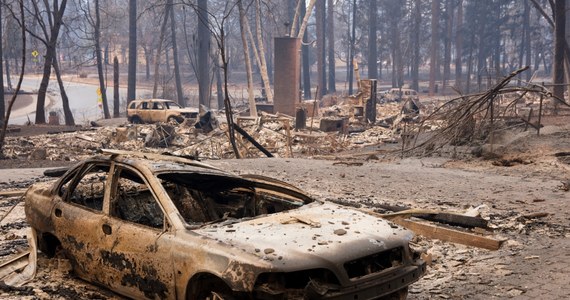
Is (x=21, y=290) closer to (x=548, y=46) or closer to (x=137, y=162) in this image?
(x=137, y=162)

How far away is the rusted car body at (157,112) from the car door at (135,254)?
27.8 metres

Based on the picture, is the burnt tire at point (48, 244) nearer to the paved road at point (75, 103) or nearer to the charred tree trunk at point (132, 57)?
the paved road at point (75, 103)

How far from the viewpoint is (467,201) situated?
1126cm

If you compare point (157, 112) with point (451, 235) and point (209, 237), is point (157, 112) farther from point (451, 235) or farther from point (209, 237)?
point (209, 237)

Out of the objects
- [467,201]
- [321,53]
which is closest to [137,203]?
[467,201]

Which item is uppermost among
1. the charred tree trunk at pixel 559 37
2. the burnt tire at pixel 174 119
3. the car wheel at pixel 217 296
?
the charred tree trunk at pixel 559 37

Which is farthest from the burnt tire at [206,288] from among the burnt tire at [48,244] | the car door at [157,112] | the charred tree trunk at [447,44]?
the charred tree trunk at [447,44]

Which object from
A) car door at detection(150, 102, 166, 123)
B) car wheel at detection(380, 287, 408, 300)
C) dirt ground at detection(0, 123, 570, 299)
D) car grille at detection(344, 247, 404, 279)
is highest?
car door at detection(150, 102, 166, 123)

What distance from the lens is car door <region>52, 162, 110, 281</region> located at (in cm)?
616

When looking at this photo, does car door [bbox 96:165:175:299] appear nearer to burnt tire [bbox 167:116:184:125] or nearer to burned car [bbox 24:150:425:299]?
burned car [bbox 24:150:425:299]

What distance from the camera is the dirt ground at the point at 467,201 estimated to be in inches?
258

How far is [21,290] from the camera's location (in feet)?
20.7

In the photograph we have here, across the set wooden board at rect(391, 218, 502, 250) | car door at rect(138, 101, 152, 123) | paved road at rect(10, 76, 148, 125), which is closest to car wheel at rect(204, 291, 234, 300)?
wooden board at rect(391, 218, 502, 250)

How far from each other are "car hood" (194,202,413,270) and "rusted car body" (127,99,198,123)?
2867 centimetres
